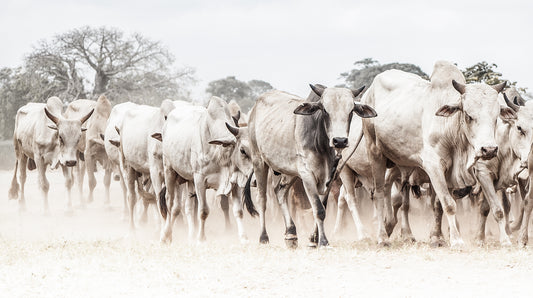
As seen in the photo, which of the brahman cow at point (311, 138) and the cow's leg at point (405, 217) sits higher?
the brahman cow at point (311, 138)

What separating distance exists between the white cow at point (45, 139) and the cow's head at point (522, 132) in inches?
316

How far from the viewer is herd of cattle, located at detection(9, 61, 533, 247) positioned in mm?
8867

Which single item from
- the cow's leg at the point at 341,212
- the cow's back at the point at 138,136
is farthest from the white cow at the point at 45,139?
the cow's leg at the point at 341,212

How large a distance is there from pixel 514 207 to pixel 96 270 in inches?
359

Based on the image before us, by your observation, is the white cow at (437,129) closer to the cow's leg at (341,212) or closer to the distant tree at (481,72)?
the cow's leg at (341,212)

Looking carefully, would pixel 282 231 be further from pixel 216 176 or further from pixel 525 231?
pixel 525 231

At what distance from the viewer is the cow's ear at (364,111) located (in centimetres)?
920

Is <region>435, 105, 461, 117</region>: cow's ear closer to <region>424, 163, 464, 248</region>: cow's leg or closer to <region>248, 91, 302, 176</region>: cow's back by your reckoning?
<region>424, 163, 464, 248</region>: cow's leg


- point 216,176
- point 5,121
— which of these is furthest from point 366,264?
point 5,121

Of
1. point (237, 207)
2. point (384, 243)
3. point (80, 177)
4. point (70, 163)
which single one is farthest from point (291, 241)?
point (80, 177)

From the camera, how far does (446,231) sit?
1289 centimetres

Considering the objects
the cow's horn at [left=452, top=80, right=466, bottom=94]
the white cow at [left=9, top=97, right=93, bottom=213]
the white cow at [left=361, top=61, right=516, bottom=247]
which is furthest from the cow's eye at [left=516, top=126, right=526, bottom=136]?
the white cow at [left=9, top=97, right=93, bottom=213]

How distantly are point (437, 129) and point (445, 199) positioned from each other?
2.49 ft

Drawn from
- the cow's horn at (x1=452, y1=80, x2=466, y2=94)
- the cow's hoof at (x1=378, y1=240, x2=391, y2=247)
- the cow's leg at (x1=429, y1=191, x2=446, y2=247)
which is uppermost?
the cow's horn at (x1=452, y1=80, x2=466, y2=94)
